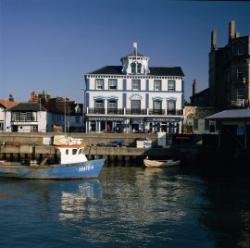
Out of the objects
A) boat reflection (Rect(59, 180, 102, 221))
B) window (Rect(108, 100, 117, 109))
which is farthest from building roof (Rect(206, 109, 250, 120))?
boat reflection (Rect(59, 180, 102, 221))

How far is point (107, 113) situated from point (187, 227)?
3976 cm

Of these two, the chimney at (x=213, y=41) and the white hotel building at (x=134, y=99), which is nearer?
the white hotel building at (x=134, y=99)

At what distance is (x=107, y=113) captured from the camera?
6044 cm

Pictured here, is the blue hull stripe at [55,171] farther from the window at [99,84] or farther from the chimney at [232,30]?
the chimney at [232,30]

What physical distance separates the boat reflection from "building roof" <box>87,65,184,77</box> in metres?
26.5

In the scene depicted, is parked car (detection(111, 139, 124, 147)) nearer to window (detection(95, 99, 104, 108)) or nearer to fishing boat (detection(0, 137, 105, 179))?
window (detection(95, 99, 104, 108))

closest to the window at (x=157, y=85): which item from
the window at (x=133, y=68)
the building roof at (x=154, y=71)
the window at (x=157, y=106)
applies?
the building roof at (x=154, y=71)

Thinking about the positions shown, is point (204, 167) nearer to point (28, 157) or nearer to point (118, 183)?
point (118, 183)

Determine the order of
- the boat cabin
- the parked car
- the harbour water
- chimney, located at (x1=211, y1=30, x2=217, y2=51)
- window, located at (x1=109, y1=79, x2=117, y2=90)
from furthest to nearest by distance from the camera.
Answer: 1. chimney, located at (x1=211, y1=30, x2=217, y2=51)
2. window, located at (x1=109, y1=79, x2=117, y2=90)
3. the parked car
4. the boat cabin
5. the harbour water

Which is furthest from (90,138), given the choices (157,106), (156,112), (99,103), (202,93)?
(202,93)

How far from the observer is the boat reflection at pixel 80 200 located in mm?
24203

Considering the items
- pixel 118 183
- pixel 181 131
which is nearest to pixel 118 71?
pixel 181 131

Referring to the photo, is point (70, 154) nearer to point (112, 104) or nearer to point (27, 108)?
point (112, 104)

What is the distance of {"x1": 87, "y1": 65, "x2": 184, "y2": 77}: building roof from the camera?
6138 centimetres
